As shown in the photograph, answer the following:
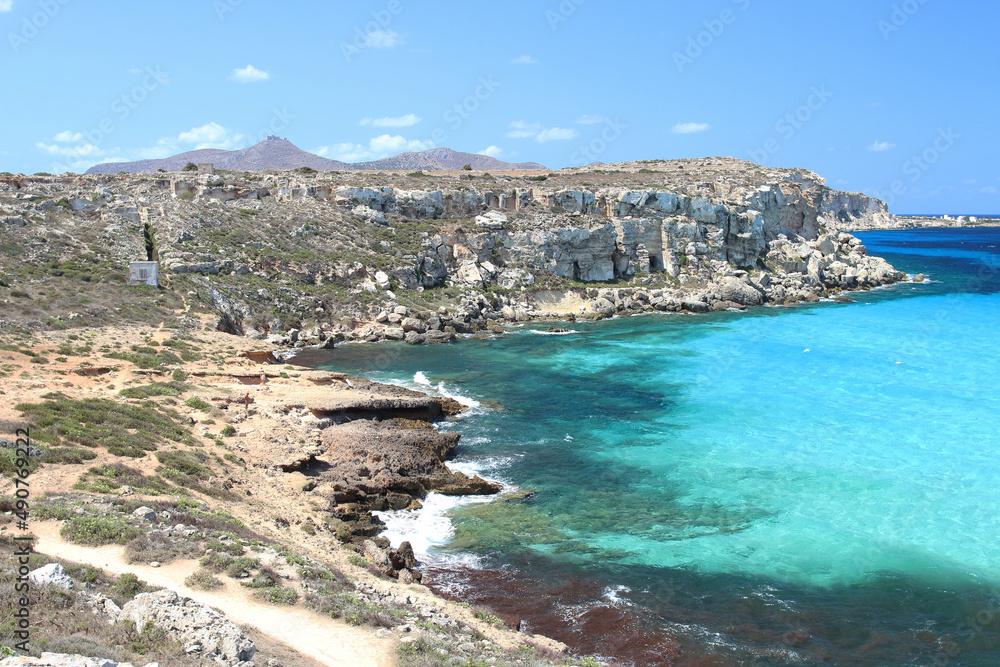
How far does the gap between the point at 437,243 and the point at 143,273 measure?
2671 cm

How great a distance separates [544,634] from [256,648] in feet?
23.2

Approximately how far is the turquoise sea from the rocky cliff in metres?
10.6

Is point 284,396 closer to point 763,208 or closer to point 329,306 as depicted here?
point 329,306

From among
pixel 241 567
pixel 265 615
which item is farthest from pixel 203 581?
pixel 265 615

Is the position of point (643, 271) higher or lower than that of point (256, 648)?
higher

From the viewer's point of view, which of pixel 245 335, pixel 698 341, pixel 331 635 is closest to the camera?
pixel 331 635

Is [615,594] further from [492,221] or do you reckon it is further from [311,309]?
[492,221]

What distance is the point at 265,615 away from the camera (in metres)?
11.6

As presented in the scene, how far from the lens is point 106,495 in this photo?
1571 centimetres

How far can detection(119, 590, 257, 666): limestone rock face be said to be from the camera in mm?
9328

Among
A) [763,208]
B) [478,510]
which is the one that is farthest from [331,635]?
[763,208]

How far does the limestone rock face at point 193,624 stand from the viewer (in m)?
9.33

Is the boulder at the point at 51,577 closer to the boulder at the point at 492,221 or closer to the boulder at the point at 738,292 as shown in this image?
the boulder at the point at 492,221

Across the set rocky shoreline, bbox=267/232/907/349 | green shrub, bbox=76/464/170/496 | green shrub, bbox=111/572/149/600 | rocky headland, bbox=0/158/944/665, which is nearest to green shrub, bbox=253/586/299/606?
rocky headland, bbox=0/158/944/665
